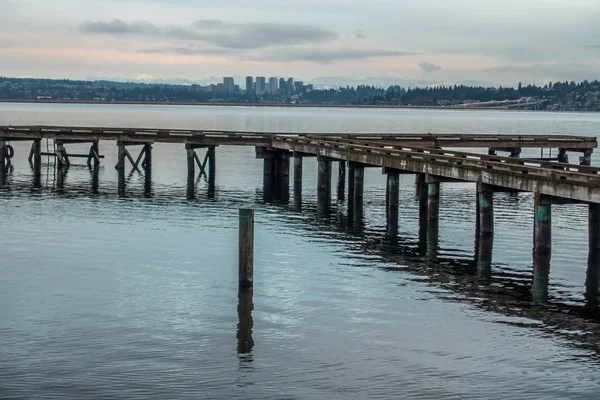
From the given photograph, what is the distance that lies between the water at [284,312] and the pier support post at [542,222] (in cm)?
120

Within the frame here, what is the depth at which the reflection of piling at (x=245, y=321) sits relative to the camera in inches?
953

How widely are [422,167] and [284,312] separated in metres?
17.2

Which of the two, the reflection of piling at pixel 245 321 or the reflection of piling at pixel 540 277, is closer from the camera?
the reflection of piling at pixel 245 321

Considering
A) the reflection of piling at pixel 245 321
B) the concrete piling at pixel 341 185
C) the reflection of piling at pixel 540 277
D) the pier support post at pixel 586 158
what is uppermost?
the pier support post at pixel 586 158

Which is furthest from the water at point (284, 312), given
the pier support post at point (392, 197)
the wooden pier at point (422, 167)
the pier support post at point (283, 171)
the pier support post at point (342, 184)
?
the pier support post at point (283, 171)

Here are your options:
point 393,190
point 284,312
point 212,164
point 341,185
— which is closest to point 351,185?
point 393,190

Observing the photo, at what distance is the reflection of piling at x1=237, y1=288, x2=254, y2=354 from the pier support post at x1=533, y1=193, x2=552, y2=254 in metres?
11.3

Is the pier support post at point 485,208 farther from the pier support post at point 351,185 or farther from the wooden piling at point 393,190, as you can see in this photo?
the pier support post at point 351,185

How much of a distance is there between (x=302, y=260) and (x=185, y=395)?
15721 millimetres

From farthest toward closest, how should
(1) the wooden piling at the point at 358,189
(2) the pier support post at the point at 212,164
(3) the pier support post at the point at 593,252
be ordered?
(2) the pier support post at the point at 212,164, (1) the wooden piling at the point at 358,189, (3) the pier support post at the point at 593,252

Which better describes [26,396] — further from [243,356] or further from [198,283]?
[198,283]

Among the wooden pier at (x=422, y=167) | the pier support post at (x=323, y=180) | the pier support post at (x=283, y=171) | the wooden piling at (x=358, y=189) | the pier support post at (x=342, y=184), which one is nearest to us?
the wooden pier at (x=422, y=167)

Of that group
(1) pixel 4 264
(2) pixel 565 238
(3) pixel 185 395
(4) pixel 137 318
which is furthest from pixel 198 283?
(2) pixel 565 238

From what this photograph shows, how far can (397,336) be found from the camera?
25297mm
